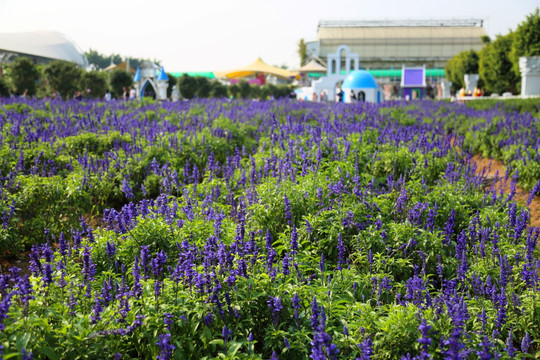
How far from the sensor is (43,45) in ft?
289

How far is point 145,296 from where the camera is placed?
3.38 m

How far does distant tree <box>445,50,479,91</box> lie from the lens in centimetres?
4259

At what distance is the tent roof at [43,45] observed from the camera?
8068 centimetres

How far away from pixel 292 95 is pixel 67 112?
114 feet

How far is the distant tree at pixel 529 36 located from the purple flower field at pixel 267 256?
57.0 feet

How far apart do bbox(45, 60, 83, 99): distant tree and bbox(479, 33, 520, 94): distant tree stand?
23.6m

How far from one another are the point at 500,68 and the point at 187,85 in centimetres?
1959

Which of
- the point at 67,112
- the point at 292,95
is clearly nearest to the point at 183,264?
the point at 67,112

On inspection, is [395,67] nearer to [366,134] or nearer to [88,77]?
[88,77]

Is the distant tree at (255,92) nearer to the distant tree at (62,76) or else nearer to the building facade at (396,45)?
the distant tree at (62,76)

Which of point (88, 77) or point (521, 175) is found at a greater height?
point (88, 77)

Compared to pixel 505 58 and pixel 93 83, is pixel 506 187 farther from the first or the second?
pixel 505 58

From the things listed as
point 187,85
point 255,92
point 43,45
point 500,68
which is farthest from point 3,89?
point 43,45

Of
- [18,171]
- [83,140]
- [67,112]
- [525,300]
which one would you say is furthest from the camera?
[67,112]
